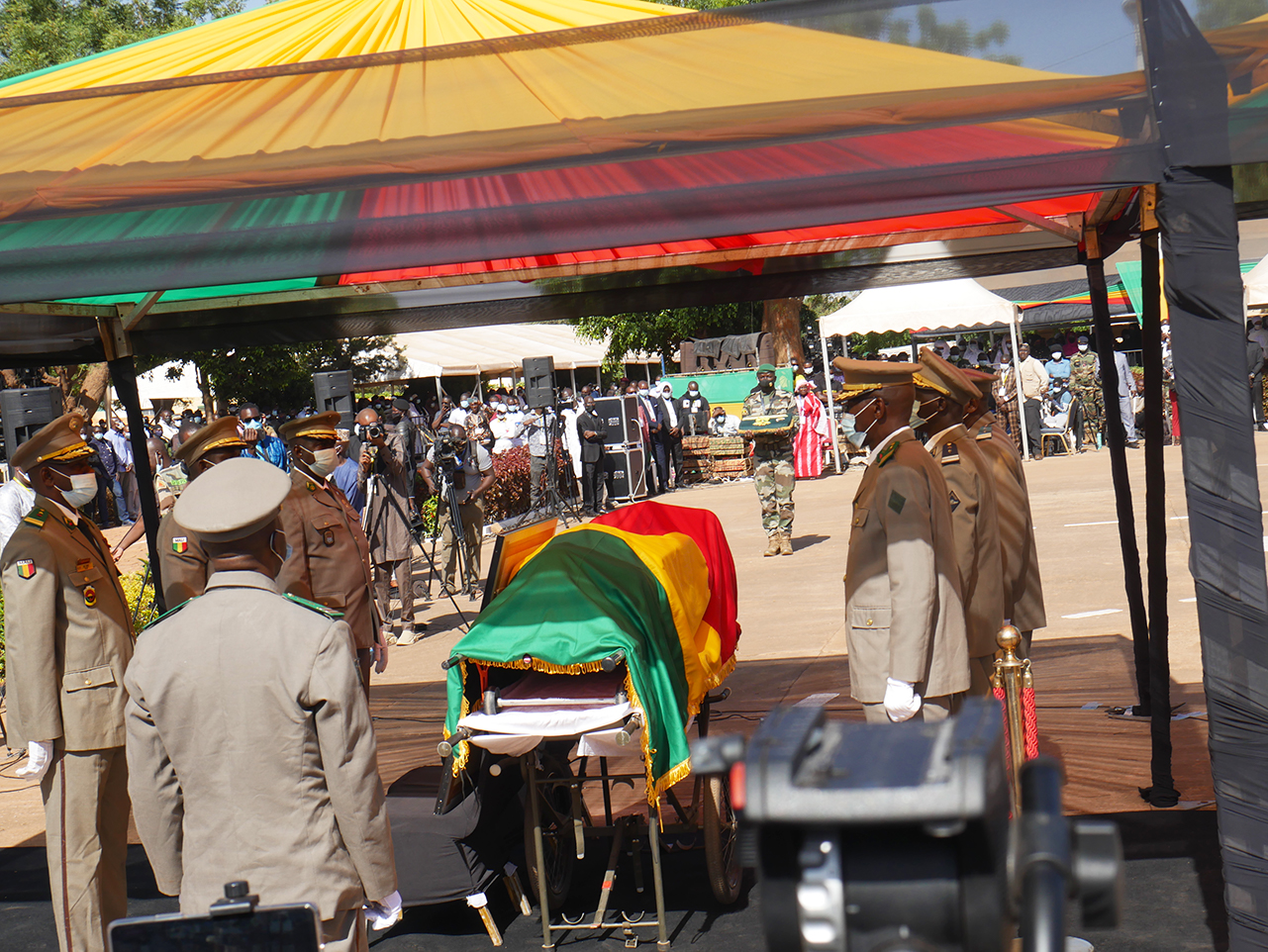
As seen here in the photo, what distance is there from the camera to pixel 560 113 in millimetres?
3719

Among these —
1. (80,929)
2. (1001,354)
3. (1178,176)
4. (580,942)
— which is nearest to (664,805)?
(580,942)

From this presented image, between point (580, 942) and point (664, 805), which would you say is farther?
point (664, 805)

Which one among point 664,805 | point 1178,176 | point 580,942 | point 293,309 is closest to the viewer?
point 1178,176

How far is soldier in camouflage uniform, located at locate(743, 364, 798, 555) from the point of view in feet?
43.4

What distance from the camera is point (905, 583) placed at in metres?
4.04

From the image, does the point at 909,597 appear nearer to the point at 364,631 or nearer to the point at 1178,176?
the point at 1178,176

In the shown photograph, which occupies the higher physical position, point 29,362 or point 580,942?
point 29,362

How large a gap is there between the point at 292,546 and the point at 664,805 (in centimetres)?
235

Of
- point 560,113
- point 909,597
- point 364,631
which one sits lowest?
point 364,631

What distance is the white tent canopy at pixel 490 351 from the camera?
35.6 metres

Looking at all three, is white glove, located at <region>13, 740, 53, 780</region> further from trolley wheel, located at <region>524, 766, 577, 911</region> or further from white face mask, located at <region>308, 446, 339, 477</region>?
white face mask, located at <region>308, 446, 339, 477</region>

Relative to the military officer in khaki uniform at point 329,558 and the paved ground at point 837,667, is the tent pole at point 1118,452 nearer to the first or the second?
the paved ground at point 837,667

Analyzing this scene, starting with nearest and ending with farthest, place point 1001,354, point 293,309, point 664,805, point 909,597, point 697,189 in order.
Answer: point 697,189
point 909,597
point 664,805
point 293,309
point 1001,354

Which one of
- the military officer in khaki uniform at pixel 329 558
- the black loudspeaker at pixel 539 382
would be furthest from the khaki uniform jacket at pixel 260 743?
the black loudspeaker at pixel 539 382
